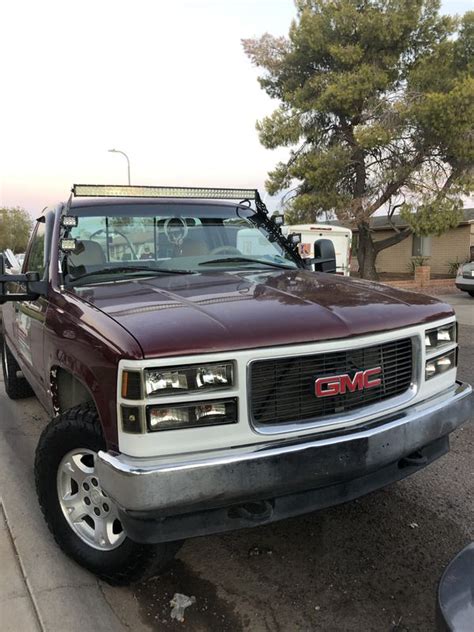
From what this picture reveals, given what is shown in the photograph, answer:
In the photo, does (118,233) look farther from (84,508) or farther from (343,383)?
(343,383)

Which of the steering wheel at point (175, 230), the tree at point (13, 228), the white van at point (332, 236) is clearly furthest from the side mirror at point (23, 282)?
the tree at point (13, 228)

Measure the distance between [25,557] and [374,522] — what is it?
203cm

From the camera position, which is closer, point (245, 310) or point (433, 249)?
point (245, 310)

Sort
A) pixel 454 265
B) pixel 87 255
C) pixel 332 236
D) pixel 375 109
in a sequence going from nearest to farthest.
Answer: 1. pixel 87 255
2. pixel 332 236
3. pixel 375 109
4. pixel 454 265

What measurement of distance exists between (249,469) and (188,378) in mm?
446

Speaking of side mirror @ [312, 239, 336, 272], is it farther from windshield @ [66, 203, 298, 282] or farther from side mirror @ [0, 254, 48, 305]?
side mirror @ [0, 254, 48, 305]

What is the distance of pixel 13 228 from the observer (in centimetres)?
6181

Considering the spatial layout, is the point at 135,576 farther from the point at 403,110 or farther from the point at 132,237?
the point at 403,110

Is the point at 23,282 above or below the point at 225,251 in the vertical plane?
below

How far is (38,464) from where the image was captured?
9.39 feet

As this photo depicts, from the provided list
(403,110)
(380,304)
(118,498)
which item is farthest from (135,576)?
(403,110)

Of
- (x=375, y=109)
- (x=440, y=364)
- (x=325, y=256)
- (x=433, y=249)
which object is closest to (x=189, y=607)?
(x=440, y=364)

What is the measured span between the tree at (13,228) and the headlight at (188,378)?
2395 inches

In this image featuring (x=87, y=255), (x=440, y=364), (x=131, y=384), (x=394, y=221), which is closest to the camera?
(x=131, y=384)
